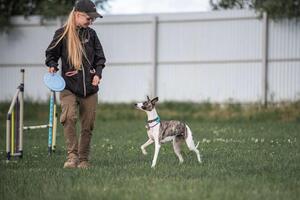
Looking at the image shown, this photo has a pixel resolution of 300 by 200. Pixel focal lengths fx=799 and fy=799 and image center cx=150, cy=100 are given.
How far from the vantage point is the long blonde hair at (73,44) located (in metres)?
10.5

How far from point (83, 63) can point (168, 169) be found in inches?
72.9

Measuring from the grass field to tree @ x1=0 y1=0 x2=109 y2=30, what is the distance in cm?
613

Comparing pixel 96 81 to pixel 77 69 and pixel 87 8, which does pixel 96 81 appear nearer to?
pixel 77 69

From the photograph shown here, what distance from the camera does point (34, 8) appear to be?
88.7 ft

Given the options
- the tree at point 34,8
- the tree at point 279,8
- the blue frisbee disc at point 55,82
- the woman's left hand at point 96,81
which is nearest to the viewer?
the blue frisbee disc at point 55,82

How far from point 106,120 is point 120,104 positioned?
0.89 m

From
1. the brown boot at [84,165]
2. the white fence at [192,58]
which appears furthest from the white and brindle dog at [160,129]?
the white fence at [192,58]

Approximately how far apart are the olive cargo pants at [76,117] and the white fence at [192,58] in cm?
1211

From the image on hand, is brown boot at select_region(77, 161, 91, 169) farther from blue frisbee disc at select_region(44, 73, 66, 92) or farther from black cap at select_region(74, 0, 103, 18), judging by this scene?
black cap at select_region(74, 0, 103, 18)

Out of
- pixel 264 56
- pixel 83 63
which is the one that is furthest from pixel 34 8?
pixel 83 63

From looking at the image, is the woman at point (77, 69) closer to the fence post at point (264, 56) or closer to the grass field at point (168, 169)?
the grass field at point (168, 169)

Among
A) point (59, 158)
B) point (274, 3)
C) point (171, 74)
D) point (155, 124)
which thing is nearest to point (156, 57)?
point (171, 74)

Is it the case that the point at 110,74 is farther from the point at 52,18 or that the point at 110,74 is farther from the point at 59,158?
the point at 59,158

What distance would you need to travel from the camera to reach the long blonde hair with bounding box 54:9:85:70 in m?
10.5
